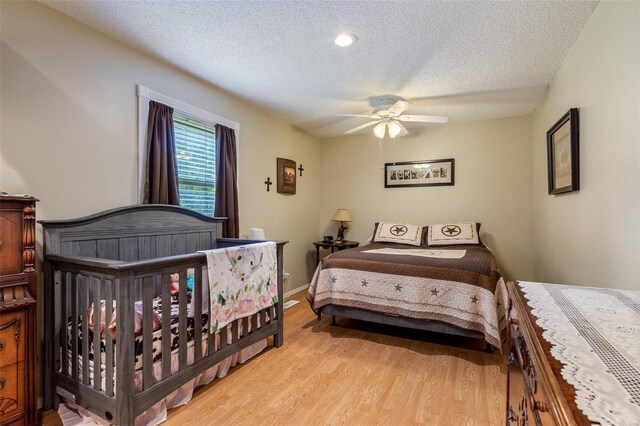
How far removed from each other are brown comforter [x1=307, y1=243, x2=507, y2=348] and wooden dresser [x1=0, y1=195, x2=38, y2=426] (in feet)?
6.76

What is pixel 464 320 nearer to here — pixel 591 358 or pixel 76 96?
pixel 591 358

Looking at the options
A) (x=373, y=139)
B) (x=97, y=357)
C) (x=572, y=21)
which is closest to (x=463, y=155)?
(x=373, y=139)

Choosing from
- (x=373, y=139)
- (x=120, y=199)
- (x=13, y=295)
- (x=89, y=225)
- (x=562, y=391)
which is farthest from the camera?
(x=373, y=139)

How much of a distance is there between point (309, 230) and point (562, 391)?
14.0ft

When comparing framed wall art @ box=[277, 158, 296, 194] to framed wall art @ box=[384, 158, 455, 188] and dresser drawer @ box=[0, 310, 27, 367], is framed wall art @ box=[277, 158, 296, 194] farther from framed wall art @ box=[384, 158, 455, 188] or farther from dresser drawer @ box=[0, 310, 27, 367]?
dresser drawer @ box=[0, 310, 27, 367]

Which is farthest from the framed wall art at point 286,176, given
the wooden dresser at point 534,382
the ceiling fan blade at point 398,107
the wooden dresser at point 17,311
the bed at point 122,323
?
the wooden dresser at point 534,382

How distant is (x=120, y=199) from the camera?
7.25 ft

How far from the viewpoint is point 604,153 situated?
172 centimetres

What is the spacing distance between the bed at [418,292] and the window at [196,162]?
4.47ft

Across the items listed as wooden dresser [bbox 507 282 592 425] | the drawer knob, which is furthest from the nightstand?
the drawer knob

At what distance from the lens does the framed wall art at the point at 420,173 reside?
423 centimetres

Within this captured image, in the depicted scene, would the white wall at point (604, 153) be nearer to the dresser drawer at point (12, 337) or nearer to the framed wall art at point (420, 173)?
the framed wall art at point (420, 173)

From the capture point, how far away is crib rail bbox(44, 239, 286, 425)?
1477mm

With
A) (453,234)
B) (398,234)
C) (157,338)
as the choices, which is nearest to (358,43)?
(157,338)
